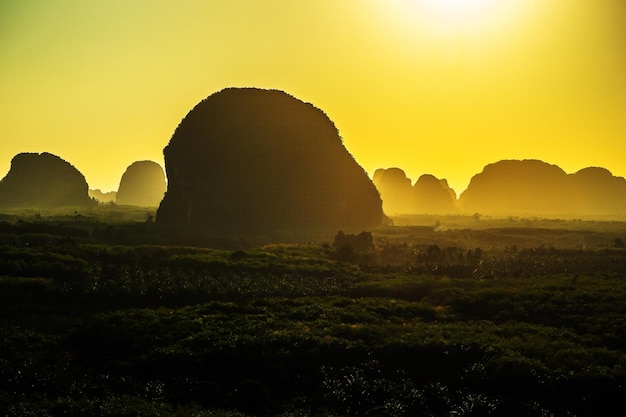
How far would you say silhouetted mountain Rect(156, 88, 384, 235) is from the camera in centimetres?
9981

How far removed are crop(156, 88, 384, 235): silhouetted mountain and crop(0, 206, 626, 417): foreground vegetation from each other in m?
48.9

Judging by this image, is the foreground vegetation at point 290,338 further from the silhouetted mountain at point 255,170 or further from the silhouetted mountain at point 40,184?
the silhouetted mountain at point 40,184

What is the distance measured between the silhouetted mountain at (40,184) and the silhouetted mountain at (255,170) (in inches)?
4372

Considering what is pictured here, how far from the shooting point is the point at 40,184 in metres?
193

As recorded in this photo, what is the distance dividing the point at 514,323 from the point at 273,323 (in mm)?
16647

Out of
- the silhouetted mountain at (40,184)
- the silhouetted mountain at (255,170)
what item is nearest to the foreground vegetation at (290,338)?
the silhouetted mountain at (255,170)

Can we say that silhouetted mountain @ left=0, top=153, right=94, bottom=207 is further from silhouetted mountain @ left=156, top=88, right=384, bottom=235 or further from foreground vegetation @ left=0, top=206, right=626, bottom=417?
foreground vegetation @ left=0, top=206, right=626, bottom=417

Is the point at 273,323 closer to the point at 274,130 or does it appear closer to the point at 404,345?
the point at 404,345

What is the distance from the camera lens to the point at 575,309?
34281mm

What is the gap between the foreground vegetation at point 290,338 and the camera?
21.4 m

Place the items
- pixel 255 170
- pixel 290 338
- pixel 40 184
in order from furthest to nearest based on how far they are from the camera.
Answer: pixel 40 184
pixel 255 170
pixel 290 338

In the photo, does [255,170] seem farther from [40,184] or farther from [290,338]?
[40,184]

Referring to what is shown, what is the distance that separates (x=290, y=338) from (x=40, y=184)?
199993mm

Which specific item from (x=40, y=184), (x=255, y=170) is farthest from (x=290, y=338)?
(x=40, y=184)
